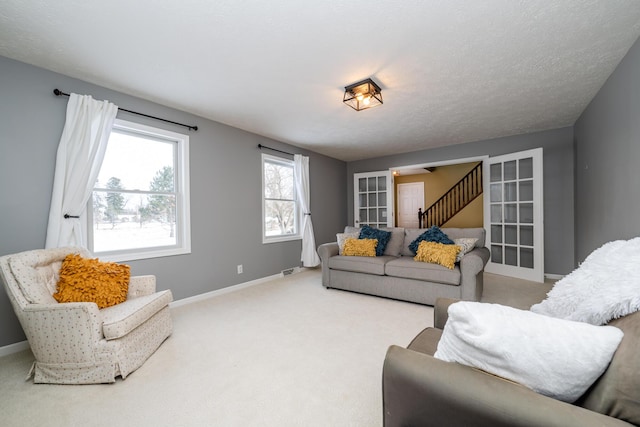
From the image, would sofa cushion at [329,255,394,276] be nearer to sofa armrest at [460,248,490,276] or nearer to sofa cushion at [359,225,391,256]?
sofa cushion at [359,225,391,256]

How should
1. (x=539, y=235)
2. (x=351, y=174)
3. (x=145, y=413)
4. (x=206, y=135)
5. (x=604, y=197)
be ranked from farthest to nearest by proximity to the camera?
(x=351, y=174)
(x=539, y=235)
(x=206, y=135)
(x=604, y=197)
(x=145, y=413)

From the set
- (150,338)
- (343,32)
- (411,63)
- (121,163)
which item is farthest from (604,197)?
(121,163)

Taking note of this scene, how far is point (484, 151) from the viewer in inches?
185

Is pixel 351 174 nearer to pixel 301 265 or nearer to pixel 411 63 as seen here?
pixel 301 265

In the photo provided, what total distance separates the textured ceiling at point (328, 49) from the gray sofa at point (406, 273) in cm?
181

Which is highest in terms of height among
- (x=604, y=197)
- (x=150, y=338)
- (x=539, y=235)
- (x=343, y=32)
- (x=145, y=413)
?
(x=343, y=32)

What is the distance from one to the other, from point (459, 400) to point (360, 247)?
2.95 m

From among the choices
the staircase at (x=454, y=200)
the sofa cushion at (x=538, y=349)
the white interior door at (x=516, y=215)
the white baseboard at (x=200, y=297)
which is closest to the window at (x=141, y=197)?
the white baseboard at (x=200, y=297)

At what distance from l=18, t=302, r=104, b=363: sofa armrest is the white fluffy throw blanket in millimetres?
2608

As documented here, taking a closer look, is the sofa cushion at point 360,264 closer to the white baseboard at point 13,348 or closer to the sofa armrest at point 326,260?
the sofa armrest at point 326,260

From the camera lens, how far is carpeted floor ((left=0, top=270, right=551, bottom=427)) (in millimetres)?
1445

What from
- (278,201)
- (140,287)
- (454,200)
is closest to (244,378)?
(140,287)

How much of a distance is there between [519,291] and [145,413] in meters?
4.27

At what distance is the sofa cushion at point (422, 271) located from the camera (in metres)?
2.90
